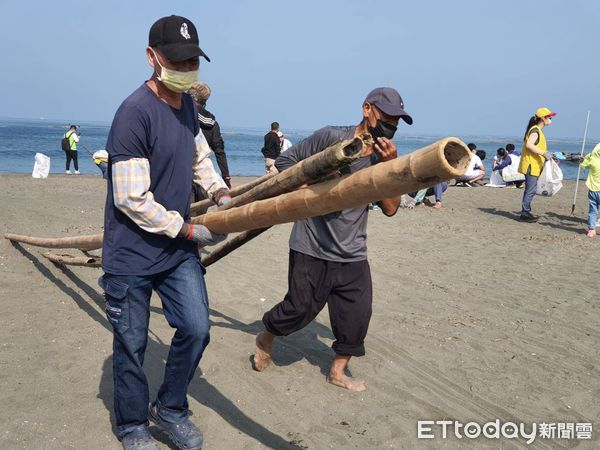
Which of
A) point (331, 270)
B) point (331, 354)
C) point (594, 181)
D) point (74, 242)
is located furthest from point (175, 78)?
point (594, 181)

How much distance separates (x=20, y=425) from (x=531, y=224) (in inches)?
415

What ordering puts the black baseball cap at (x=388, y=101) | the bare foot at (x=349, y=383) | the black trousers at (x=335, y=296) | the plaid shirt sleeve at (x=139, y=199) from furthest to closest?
the bare foot at (x=349, y=383) → the black trousers at (x=335, y=296) → the black baseball cap at (x=388, y=101) → the plaid shirt sleeve at (x=139, y=199)

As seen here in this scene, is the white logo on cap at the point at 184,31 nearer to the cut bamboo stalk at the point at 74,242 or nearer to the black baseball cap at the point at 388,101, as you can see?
the black baseball cap at the point at 388,101

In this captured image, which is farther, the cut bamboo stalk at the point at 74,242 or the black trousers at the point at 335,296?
the cut bamboo stalk at the point at 74,242

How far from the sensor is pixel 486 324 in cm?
555

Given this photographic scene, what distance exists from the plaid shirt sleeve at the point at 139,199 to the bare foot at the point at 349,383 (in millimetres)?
2059

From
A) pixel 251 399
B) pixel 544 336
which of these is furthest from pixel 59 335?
pixel 544 336

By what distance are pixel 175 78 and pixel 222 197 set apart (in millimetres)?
789

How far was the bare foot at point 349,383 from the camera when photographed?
4102mm

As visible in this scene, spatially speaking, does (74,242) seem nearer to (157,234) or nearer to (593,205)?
(157,234)

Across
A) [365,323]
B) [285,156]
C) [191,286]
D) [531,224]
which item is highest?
[285,156]

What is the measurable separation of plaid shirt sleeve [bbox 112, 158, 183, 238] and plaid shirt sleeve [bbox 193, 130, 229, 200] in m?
0.58

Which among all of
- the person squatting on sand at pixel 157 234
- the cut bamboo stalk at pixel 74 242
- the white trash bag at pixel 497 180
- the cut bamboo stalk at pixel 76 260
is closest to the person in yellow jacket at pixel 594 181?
the cut bamboo stalk at pixel 76 260

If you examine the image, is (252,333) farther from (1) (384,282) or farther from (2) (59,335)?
(1) (384,282)
